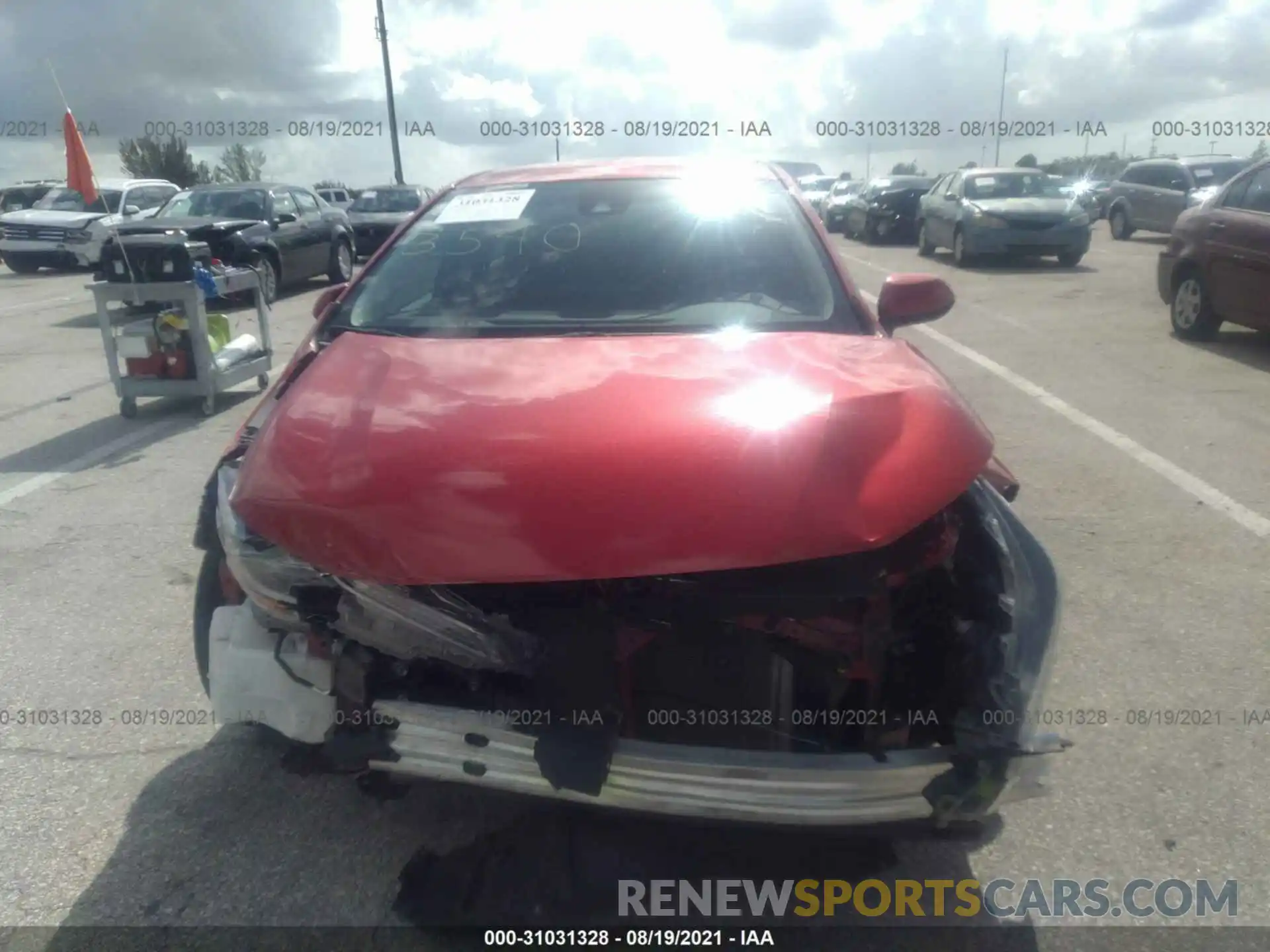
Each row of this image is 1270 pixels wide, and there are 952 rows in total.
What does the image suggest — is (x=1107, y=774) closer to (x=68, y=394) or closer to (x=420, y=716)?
(x=420, y=716)

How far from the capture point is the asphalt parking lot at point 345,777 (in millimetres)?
2553

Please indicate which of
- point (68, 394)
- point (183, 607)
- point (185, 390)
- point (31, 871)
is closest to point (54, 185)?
point (68, 394)

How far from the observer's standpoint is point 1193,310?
912cm

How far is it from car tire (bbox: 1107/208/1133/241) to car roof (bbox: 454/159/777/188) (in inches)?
757

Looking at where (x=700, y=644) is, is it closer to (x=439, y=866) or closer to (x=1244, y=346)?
(x=439, y=866)

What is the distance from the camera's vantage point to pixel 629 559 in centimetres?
195

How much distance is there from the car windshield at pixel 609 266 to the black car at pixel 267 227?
328 inches

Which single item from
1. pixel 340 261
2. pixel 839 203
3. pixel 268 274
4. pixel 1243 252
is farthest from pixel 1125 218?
pixel 268 274

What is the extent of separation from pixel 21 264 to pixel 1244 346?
67.6 ft

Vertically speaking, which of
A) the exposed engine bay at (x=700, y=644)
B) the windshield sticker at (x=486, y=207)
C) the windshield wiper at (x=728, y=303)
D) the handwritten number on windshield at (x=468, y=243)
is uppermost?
the windshield sticker at (x=486, y=207)

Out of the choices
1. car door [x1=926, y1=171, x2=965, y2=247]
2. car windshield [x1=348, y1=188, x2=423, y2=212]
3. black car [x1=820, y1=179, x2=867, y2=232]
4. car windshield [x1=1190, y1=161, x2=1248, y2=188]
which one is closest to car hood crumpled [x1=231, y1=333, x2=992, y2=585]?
car door [x1=926, y1=171, x2=965, y2=247]

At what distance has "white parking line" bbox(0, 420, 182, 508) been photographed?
553cm

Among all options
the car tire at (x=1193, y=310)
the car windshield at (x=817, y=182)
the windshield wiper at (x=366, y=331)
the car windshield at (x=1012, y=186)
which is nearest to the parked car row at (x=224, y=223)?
the windshield wiper at (x=366, y=331)

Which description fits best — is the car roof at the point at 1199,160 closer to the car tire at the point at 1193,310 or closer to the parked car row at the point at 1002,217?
the parked car row at the point at 1002,217
